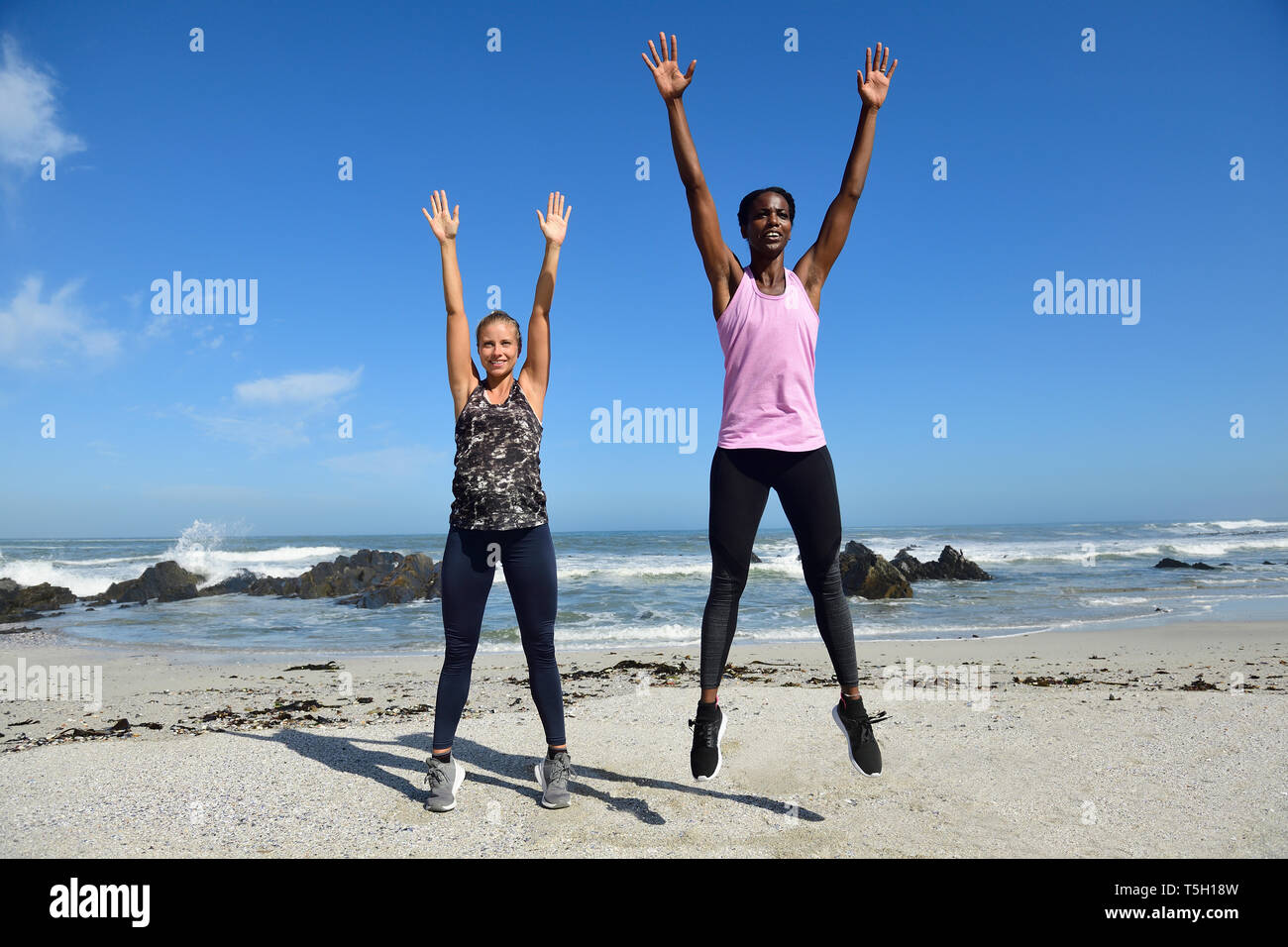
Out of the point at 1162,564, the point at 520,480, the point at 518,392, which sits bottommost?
the point at 1162,564

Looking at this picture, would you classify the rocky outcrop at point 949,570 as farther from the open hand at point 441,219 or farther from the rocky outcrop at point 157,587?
the open hand at point 441,219

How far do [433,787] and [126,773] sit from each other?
2.06 metres

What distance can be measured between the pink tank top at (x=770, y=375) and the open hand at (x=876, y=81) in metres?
1.10

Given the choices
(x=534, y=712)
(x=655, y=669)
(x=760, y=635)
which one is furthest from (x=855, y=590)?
(x=534, y=712)

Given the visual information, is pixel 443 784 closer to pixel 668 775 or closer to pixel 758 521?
pixel 668 775

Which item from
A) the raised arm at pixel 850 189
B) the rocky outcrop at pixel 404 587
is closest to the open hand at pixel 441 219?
the raised arm at pixel 850 189

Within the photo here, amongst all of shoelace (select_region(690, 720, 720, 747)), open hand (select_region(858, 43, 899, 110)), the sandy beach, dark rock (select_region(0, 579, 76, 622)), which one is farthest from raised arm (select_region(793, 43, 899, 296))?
dark rock (select_region(0, 579, 76, 622))

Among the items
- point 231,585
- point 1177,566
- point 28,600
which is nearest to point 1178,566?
point 1177,566

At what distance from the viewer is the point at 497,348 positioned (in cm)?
389

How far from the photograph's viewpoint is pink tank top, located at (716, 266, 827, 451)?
133 inches

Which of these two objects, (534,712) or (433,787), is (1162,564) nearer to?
(534,712)

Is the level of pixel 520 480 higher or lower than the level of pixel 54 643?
higher

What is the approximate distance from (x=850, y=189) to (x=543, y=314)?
1724 mm

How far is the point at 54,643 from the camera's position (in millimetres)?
12695
